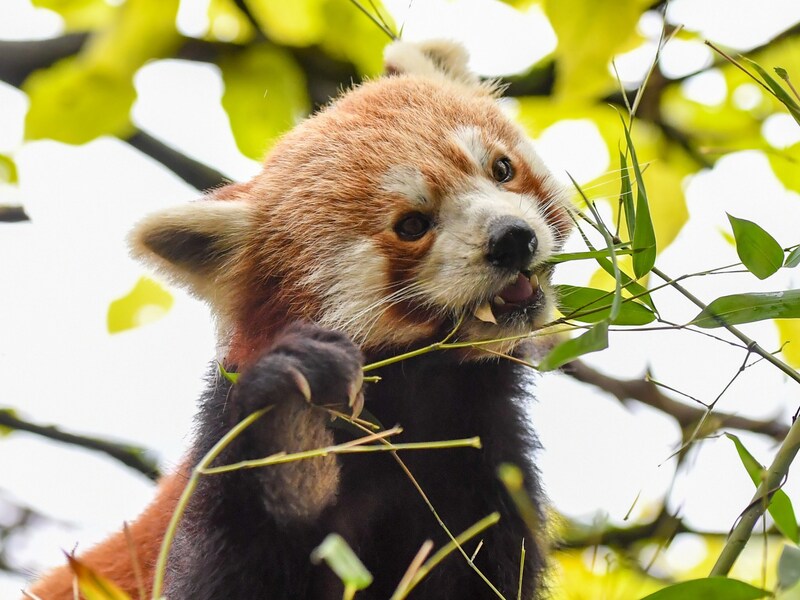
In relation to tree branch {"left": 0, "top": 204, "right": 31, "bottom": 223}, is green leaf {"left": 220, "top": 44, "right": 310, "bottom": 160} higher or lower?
higher

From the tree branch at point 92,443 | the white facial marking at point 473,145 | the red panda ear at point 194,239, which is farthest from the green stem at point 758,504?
the tree branch at point 92,443

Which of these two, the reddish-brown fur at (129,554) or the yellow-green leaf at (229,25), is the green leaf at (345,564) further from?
the yellow-green leaf at (229,25)

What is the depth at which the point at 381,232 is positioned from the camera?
286 centimetres

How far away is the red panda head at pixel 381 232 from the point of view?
8.77ft

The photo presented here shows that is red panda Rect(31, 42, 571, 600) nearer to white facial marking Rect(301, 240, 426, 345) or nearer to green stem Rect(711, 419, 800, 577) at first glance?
white facial marking Rect(301, 240, 426, 345)

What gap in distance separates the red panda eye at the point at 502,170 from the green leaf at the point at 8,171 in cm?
233

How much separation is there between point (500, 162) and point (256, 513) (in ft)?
4.75

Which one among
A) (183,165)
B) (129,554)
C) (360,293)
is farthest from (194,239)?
(129,554)

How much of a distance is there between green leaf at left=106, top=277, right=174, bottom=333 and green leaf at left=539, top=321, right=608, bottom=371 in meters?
2.71

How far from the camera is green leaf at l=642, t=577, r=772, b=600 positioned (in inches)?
63.0

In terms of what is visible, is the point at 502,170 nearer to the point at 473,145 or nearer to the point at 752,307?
the point at 473,145

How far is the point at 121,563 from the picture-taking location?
362 centimetres

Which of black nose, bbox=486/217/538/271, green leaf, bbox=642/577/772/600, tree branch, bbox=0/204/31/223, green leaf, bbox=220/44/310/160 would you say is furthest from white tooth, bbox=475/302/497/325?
tree branch, bbox=0/204/31/223

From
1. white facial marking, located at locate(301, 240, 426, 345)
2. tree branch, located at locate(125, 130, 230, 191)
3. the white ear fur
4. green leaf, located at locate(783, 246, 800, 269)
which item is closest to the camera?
green leaf, located at locate(783, 246, 800, 269)
